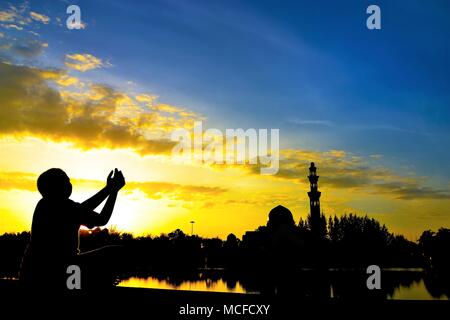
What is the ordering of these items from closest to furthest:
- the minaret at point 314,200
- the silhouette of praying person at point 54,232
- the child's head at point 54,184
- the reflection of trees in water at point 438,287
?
the silhouette of praying person at point 54,232 → the child's head at point 54,184 → the reflection of trees in water at point 438,287 → the minaret at point 314,200

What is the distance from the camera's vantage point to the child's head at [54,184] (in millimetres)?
2928

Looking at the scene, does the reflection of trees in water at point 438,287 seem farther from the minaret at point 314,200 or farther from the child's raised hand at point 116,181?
the child's raised hand at point 116,181

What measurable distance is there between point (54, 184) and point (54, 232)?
0.36 m

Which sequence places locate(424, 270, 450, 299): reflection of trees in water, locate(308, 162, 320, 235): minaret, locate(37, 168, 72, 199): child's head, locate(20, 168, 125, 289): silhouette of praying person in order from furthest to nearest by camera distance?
locate(308, 162, 320, 235): minaret → locate(424, 270, 450, 299): reflection of trees in water → locate(37, 168, 72, 199): child's head → locate(20, 168, 125, 289): silhouette of praying person

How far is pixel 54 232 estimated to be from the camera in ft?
9.34

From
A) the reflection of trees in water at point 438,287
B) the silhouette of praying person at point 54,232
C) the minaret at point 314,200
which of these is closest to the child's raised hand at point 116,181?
the silhouette of praying person at point 54,232

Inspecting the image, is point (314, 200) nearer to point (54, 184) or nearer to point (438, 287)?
point (438, 287)

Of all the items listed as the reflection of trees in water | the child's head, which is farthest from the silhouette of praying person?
the reflection of trees in water

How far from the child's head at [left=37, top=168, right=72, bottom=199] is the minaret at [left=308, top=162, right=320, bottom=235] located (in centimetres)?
4965

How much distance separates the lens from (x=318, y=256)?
53.1 meters

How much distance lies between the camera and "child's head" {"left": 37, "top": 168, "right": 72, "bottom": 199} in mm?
2928

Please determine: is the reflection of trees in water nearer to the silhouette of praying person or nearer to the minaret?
the minaret
